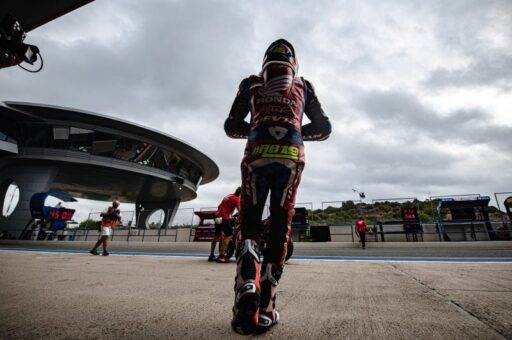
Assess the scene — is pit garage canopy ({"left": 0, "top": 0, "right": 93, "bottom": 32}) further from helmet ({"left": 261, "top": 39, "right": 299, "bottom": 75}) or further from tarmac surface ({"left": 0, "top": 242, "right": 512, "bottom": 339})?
tarmac surface ({"left": 0, "top": 242, "right": 512, "bottom": 339})

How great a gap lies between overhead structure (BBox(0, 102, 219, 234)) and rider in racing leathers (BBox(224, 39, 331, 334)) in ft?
88.4

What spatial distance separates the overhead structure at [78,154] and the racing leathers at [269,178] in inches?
1062

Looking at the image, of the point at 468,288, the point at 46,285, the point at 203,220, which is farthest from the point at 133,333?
the point at 203,220

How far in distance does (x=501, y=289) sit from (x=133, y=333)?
256cm

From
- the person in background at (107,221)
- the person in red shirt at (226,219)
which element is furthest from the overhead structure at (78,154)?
the person in red shirt at (226,219)

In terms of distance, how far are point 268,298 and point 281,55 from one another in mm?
1601

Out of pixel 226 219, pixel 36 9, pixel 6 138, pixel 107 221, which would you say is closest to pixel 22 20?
pixel 36 9

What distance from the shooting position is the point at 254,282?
1.22 meters

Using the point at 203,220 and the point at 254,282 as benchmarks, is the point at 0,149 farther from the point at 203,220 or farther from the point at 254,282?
the point at 254,282

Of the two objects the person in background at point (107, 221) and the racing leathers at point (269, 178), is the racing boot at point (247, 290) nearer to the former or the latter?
the racing leathers at point (269, 178)

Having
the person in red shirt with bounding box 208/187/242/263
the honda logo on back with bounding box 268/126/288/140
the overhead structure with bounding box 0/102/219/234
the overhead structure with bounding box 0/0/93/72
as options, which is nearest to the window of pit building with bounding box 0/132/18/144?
the overhead structure with bounding box 0/102/219/234

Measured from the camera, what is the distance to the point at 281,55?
1.81 m

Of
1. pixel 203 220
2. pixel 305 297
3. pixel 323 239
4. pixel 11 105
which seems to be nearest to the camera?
Result: pixel 305 297

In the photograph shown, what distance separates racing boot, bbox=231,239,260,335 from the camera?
3.59 feet
